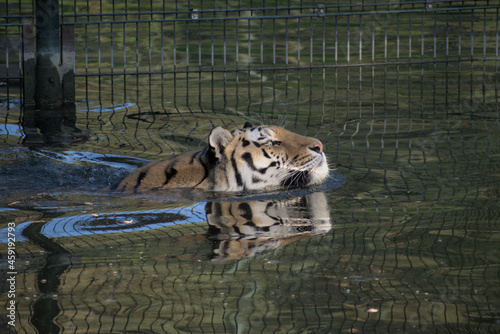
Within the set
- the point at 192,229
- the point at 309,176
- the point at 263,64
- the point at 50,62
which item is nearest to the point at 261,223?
the point at 192,229

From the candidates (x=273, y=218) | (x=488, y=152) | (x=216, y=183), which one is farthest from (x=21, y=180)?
(x=488, y=152)

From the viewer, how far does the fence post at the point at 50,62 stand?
8.16 metres

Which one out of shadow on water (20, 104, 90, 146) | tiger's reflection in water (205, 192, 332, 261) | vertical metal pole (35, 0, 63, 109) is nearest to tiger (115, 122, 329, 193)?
tiger's reflection in water (205, 192, 332, 261)

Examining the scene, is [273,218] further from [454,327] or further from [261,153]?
[454,327]

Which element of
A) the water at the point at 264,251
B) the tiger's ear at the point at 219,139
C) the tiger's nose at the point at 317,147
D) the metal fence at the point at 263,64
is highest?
the metal fence at the point at 263,64

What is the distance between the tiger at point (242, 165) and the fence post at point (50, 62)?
298 cm

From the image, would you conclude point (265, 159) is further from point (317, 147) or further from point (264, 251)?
point (264, 251)

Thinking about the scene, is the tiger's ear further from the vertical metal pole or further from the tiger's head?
the vertical metal pole

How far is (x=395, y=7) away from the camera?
47.9ft

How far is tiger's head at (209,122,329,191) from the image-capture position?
5.62 metres

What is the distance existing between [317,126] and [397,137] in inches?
32.3

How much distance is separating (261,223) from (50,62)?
4.26 metres

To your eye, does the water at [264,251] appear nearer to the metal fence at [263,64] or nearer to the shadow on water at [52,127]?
the shadow on water at [52,127]

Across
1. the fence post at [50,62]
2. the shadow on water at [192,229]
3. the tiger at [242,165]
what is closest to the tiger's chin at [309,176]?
the tiger at [242,165]
